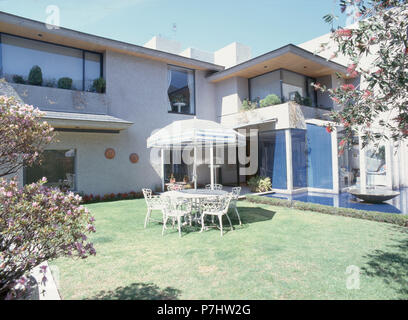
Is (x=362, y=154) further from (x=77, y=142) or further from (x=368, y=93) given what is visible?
(x=77, y=142)

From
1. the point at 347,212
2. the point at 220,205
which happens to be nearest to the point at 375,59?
the point at 220,205

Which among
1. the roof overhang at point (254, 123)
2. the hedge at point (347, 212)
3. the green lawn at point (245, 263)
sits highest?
the roof overhang at point (254, 123)

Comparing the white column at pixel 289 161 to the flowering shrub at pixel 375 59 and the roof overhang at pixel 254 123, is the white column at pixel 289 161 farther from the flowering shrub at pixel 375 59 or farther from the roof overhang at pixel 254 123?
the flowering shrub at pixel 375 59

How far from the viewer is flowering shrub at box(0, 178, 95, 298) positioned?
8.87 feet

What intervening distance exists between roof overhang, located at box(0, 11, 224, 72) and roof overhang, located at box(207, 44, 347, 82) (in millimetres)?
3835

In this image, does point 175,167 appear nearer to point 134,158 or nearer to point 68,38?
point 134,158

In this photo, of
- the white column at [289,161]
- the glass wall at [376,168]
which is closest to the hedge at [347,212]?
the white column at [289,161]

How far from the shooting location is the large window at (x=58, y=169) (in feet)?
42.0

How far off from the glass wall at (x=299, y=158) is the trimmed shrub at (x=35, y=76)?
44.9 feet

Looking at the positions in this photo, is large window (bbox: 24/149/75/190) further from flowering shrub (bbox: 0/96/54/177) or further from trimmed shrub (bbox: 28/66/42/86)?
flowering shrub (bbox: 0/96/54/177)

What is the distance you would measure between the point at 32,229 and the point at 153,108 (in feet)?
45.0

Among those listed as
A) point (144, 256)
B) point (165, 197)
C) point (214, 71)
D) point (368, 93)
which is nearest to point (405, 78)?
point (368, 93)

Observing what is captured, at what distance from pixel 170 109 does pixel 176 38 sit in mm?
12191

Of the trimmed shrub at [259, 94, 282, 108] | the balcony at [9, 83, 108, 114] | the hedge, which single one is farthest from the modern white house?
the hedge
